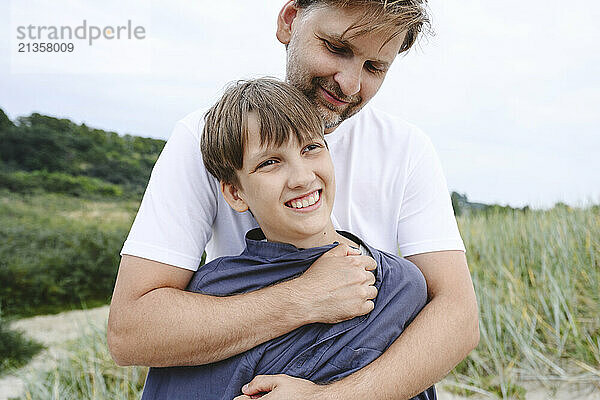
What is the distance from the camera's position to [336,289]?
151 cm

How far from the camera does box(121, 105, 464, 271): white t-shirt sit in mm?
1678

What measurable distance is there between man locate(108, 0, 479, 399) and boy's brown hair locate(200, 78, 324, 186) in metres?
0.12

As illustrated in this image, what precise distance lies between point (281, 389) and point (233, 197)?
543mm

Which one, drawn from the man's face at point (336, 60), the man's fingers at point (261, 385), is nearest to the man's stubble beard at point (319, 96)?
the man's face at point (336, 60)

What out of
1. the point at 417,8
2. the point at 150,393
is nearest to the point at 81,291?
the point at 150,393

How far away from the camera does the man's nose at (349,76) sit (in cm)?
177

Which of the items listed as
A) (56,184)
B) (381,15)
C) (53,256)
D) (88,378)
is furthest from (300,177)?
(56,184)

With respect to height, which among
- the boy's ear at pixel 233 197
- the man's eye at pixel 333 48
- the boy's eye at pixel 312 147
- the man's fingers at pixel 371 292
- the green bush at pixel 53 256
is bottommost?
the green bush at pixel 53 256

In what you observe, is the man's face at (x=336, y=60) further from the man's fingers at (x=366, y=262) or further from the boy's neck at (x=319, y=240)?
the man's fingers at (x=366, y=262)

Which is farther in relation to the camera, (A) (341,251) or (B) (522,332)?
(B) (522,332)

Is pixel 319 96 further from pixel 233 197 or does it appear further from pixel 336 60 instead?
pixel 233 197

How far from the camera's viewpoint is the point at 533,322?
331cm

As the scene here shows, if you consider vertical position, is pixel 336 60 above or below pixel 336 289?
above

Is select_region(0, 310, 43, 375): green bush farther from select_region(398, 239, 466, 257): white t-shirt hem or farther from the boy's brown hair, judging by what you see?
select_region(398, 239, 466, 257): white t-shirt hem
